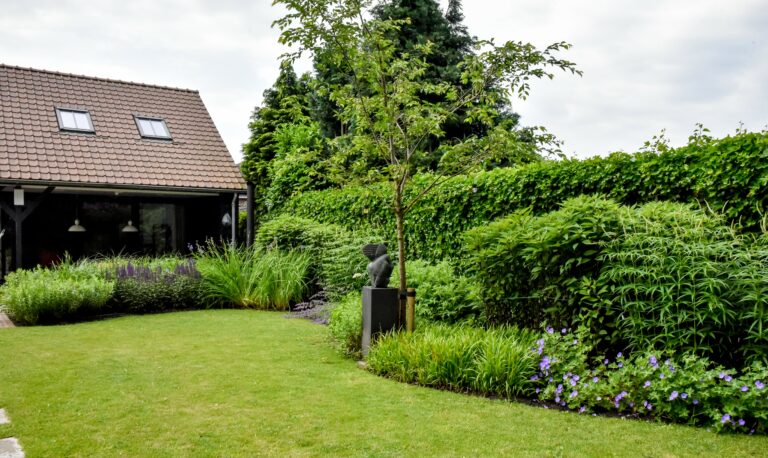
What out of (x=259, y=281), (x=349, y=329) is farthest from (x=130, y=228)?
(x=349, y=329)

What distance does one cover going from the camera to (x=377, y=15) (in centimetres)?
1514

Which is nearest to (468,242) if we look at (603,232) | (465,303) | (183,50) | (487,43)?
(465,303)

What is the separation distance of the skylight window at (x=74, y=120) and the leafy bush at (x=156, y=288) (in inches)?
212

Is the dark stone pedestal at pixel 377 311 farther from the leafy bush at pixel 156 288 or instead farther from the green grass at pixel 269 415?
the leafy bush at pixel 156 288

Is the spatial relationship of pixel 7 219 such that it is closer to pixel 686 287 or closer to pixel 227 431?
pixel 227 431

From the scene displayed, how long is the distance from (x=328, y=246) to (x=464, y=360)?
233 inches

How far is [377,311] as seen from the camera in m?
5.66

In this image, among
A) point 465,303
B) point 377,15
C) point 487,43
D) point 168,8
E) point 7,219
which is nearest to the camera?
point 487,43

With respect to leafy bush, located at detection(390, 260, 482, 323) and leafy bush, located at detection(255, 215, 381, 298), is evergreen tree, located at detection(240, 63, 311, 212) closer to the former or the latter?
leafy bush, located at detection(255, 215, 381, 298)

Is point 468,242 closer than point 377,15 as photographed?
Yes

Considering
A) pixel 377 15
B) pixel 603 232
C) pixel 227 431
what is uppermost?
pixel 377 15

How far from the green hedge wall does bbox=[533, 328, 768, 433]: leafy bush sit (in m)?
1.96

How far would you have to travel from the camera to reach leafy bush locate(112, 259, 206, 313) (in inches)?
378

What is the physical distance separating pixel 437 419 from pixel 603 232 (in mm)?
2320
